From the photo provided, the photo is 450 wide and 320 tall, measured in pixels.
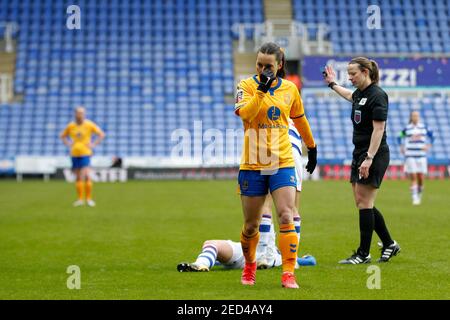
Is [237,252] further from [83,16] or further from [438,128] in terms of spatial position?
[83,16]

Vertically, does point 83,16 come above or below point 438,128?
above

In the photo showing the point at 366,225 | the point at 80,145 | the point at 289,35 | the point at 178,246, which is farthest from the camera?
the point at 289,35

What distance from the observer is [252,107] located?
302 inches

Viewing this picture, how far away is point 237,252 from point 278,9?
3162cm

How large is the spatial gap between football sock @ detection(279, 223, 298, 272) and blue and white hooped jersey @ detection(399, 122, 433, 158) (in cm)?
1364

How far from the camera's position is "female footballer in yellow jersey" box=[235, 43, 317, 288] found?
7.83 m

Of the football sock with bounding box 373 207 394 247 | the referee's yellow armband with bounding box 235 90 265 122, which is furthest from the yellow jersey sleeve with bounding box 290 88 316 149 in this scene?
the football sock with bounding box 373 207 394 247

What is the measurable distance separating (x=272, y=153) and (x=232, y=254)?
1874mm

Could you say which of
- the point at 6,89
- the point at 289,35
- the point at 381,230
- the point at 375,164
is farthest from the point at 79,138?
the point at 289,35

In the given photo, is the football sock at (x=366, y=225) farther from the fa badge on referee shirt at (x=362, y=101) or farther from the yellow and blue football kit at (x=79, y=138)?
the yellow and blue football kit at (x=79, y=138)

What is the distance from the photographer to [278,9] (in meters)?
40.1

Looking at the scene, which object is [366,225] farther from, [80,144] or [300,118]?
[80,144]

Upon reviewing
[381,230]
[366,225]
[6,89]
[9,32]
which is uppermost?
[9,32]
